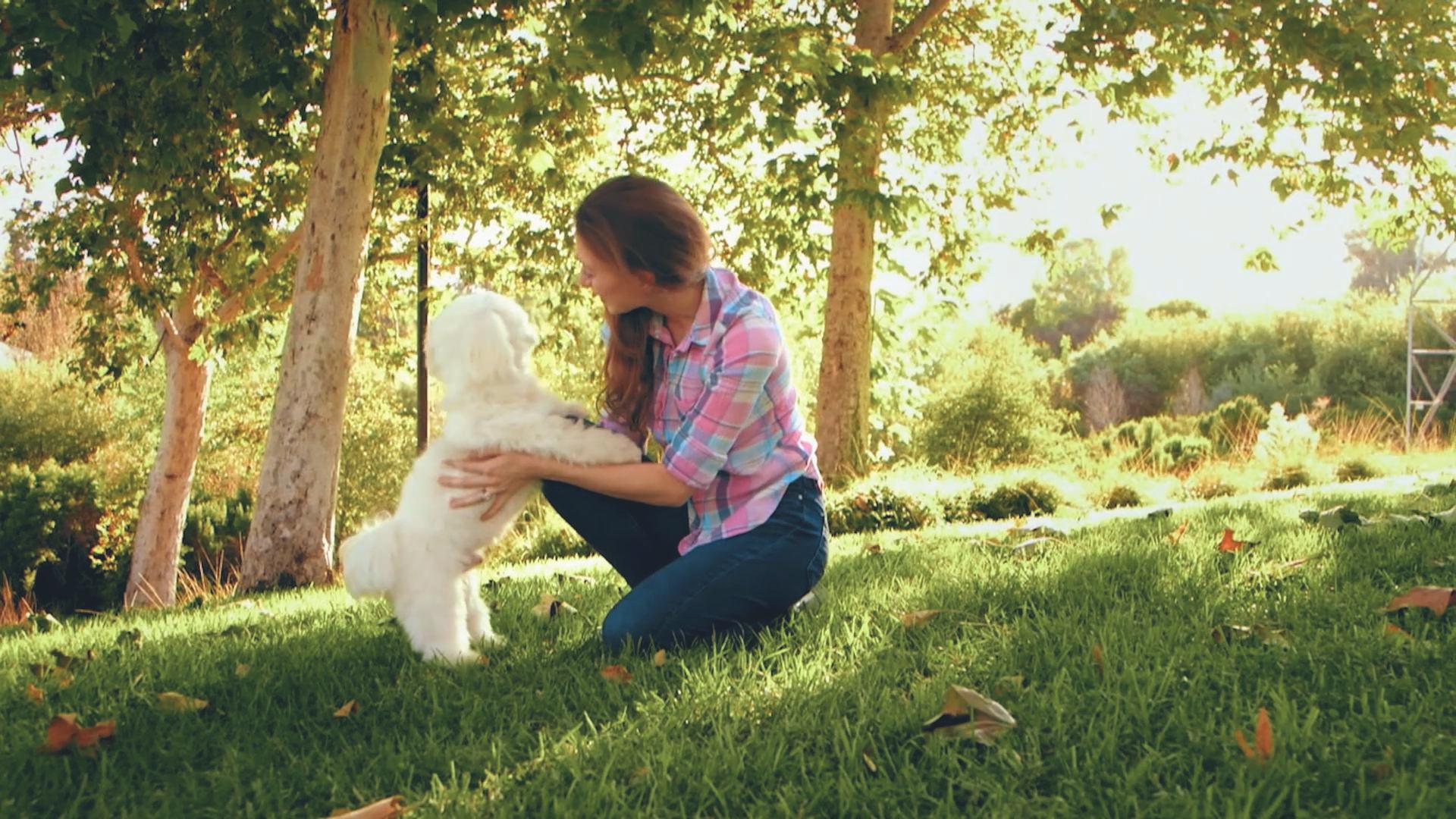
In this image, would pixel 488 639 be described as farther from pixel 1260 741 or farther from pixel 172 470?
pixel 172 470

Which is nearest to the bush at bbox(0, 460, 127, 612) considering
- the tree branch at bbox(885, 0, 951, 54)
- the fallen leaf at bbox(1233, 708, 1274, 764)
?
the tree branch at bbox(885, 0, 951, 54)

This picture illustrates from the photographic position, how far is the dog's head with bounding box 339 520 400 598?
3.34m

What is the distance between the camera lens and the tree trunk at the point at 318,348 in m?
8.31

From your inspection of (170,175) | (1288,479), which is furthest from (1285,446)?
(170,175)

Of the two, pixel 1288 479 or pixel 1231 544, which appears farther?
pixel 1288 479

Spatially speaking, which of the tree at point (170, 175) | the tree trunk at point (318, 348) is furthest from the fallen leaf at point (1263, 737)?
the tree trunk at point (318, 348)

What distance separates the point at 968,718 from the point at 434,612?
5.88 feet

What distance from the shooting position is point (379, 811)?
2094mm

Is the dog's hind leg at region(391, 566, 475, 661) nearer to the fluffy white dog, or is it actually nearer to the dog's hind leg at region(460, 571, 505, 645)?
the fluffy white dog

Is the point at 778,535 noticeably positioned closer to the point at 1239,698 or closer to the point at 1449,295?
the point at 1239,698

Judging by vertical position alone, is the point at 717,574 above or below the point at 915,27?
below

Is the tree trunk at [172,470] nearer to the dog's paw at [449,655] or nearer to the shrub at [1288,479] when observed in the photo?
the dog's paw at [449,655]

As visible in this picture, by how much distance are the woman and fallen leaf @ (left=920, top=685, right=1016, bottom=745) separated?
1.05m

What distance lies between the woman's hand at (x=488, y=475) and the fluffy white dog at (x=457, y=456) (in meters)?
0.03
